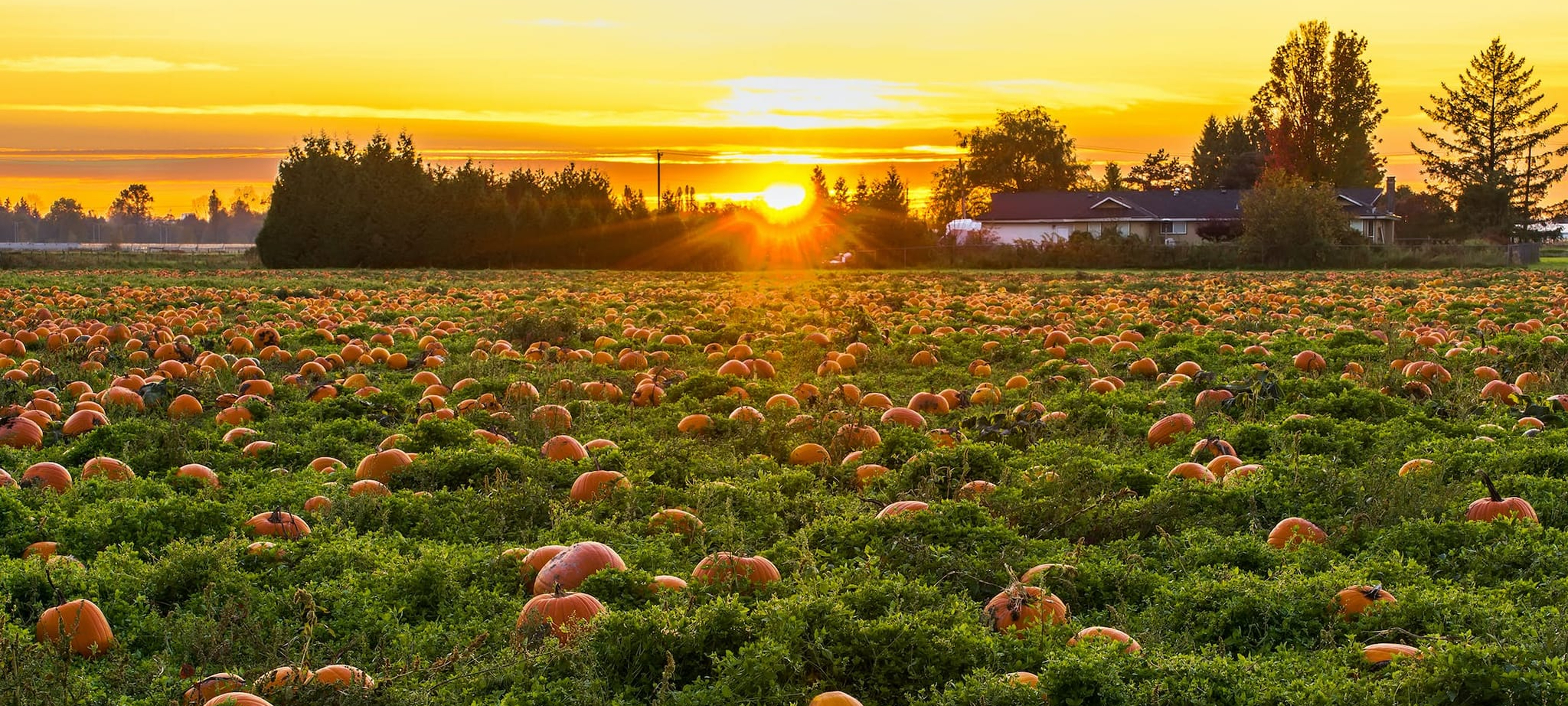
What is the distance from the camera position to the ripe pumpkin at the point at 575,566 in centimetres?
417

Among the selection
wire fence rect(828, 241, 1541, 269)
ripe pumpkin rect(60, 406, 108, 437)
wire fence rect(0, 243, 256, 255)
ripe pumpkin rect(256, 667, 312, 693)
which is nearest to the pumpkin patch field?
ripe pumpkin rect(256, 667, 312, 693)

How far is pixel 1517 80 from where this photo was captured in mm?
95312

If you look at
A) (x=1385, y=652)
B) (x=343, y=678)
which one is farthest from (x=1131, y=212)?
(x=343, y=678)

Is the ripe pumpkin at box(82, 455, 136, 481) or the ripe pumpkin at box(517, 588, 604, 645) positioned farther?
the ripe pumpkin at box(82, 455, 136, 481)

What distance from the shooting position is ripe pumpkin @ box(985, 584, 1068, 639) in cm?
383

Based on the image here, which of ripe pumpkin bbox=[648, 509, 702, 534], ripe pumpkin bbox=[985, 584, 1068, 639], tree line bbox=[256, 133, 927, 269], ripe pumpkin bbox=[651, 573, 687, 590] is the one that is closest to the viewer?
ripe pumpkin bbox=[985, 584, 1068, 639]

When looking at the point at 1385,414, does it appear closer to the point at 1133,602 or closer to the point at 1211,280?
the point at 1133,602

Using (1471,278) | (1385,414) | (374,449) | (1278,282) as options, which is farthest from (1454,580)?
(1471,278)

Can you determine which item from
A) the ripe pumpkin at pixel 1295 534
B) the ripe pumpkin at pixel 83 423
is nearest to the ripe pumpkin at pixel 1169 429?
the ripe pumpkin at pixel 1295 534

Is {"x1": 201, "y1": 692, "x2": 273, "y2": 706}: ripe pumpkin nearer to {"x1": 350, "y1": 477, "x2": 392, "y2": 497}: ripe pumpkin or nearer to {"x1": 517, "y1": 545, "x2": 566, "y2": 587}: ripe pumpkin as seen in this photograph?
{"x1": 517, "y1": 545, "x2": 566, "y2": 587}: ripe pumpkin

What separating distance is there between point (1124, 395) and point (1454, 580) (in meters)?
3.58

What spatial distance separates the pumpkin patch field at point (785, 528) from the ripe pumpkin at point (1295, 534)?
0.01m

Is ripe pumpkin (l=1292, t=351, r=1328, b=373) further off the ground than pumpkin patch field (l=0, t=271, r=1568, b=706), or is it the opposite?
ripe pumpkin (l=1292, t=351, r=1328, b=373)

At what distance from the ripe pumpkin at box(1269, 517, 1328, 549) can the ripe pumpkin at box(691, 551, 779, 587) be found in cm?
194
